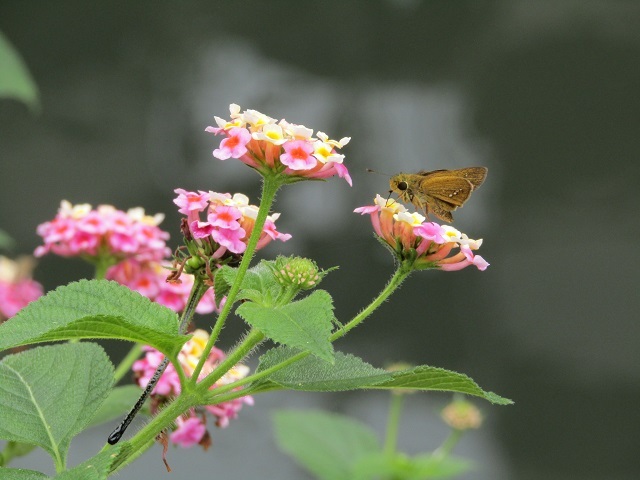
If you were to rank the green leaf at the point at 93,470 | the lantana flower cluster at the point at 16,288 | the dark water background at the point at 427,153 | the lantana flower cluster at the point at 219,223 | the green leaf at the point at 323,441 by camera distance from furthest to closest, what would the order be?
the dark water background at the point at 427,153
the green leaf at the point at 323,441
the lantana flower cluster at the point at 16,288
the lantana flower cluster at the point at 219,223
the green leaf at the point at 93,470

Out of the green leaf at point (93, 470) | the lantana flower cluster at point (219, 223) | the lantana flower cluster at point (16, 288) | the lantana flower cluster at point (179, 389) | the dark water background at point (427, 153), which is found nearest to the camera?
the green leaf at point (93, 470)

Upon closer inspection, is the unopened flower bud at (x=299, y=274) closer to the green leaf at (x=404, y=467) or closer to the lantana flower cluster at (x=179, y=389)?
the lantana flower cluster at (x=179, y=389)

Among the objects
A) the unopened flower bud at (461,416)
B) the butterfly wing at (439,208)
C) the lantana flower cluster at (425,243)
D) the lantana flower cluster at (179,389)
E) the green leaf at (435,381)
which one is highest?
the unopened flower bud at (461,416)

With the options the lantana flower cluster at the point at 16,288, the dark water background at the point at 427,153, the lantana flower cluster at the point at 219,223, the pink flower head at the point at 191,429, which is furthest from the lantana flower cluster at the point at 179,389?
the dark water background at the point at 427,153

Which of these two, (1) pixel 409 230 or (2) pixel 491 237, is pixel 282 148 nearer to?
(1) pixel 409 230

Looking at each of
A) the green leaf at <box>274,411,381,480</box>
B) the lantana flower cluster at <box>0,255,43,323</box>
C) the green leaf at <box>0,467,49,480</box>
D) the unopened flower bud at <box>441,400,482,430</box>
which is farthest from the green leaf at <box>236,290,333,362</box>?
the unopened flower bud at <box>441,400,482,430</box>

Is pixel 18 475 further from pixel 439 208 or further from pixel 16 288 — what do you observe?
pixel 16 288

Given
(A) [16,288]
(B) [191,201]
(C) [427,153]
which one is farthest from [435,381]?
(C) [427,153]
